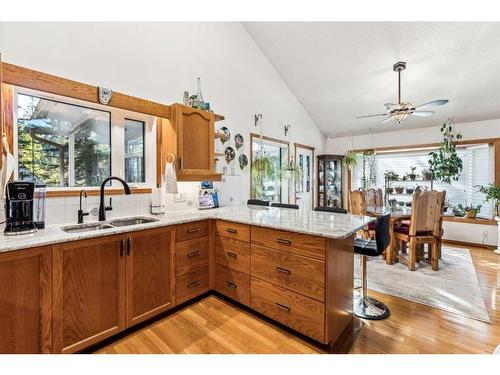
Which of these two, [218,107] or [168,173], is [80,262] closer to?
[168,173]

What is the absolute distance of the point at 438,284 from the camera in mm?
2723

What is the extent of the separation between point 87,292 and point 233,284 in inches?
44.9

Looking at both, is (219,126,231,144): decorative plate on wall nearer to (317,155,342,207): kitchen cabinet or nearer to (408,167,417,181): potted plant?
(317,155,342,207): kitchen cabinet

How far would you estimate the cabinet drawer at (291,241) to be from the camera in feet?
5.33

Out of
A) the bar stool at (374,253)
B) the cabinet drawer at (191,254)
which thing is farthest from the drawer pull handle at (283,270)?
the cabinet drawer at (191,254)

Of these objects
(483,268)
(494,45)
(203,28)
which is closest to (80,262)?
(203,28)

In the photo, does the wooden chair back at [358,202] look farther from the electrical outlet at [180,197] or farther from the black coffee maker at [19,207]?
the black coffee maker at [19,207]

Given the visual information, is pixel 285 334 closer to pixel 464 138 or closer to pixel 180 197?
pixel 180 197

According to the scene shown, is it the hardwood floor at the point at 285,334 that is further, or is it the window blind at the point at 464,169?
the window blind at the point at 464,169

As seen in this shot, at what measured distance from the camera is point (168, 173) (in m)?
2.44

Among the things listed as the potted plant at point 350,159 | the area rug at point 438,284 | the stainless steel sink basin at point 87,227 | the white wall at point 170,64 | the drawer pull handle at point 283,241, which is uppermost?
the white wall at point 170,64

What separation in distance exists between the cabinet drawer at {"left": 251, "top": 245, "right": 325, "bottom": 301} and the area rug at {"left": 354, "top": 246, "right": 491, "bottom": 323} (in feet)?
4.45

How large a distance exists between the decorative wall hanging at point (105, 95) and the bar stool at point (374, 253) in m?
2.55

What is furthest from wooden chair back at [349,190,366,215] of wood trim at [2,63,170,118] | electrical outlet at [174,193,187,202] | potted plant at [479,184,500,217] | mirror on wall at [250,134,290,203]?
wood trim at [2,63,170,118]
